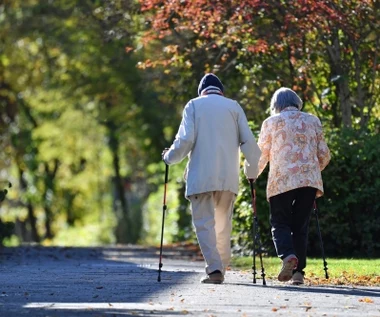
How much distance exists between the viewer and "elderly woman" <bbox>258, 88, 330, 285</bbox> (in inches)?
525

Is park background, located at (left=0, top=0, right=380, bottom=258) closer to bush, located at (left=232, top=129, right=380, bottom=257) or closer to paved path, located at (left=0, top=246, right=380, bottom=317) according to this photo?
bush, located at (left=232, top=129, right=380, bottom=257)

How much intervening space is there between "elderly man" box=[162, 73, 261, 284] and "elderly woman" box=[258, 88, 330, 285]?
247 mm

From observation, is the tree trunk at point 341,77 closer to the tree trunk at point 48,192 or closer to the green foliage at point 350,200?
the green foliage at point 350,200

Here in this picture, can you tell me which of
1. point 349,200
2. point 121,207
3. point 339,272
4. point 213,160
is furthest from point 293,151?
point 121,207

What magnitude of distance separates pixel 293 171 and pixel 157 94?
2083 centimetres

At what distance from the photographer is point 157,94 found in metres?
34.0

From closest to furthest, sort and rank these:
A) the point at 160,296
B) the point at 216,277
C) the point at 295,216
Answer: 1. the point at 160,296
2. the point at 216,277
3. the point at 295,216

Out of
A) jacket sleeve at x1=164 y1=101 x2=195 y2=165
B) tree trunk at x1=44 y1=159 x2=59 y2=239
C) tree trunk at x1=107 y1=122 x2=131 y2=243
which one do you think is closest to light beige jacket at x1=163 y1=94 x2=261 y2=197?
jacket sleeve at x1=164 y1=101 x2=195 y2=165

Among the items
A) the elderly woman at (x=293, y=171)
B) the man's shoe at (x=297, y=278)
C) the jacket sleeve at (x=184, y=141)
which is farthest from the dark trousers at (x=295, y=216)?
the jacket sleeve at (x=184, y=141)

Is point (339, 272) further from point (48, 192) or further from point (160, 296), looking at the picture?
point (48, 192)

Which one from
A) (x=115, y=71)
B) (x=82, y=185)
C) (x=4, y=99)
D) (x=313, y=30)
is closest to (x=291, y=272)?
(x=313, y=30)

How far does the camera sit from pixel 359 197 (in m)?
18.3

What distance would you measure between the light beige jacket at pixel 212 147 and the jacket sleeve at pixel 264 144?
0.59 feet

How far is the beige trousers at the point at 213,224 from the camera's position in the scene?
43.4ft
